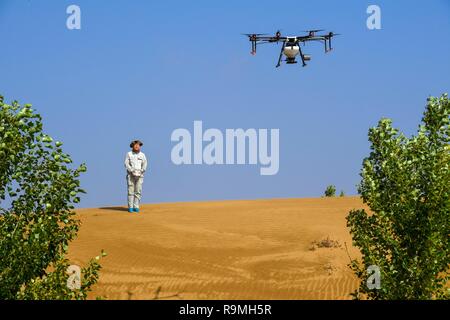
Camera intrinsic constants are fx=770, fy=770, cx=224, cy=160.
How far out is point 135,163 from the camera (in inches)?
1156

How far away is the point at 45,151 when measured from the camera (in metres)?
12.0

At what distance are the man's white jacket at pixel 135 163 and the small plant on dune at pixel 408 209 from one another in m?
16.6

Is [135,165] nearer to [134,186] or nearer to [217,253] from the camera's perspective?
[134,186]

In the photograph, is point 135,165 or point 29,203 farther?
point 135,165

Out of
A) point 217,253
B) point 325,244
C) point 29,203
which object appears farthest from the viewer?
point 325,244

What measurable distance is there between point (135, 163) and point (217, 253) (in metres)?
5.13

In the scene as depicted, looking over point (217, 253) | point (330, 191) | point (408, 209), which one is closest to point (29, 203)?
point (408, 209)

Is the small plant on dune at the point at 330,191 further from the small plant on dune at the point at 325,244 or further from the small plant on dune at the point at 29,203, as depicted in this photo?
the small plant on dune at the point at 29,203

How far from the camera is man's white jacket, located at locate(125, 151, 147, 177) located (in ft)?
96.2

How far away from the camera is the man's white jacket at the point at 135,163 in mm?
29312

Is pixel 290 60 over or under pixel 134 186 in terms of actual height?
over

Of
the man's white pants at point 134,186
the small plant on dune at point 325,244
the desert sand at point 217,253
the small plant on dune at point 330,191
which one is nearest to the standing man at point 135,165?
the man's white pants at point 134,186
